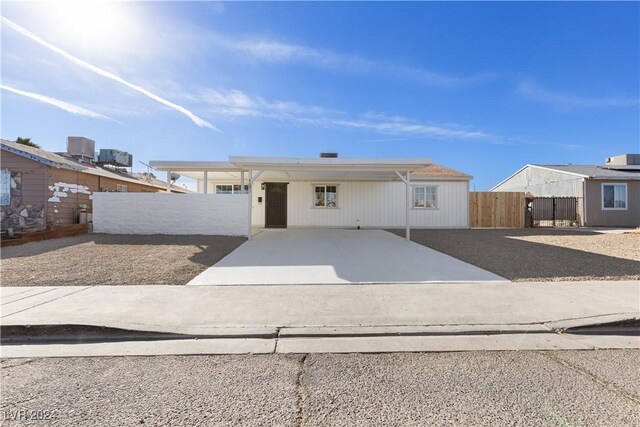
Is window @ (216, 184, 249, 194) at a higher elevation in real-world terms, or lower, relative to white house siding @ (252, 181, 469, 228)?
higher

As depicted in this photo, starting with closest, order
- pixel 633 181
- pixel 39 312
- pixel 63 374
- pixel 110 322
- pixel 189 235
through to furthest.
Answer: pixel 63 374, pixel 110 322, pixel 39 312, pixel 189 235, pixel 633 181

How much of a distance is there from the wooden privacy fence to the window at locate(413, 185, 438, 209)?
2.06 m

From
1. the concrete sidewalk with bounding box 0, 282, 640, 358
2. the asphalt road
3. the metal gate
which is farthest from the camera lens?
the metal gate

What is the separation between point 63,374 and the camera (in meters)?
2.63

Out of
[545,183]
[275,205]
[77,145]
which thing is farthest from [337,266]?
[545,183]

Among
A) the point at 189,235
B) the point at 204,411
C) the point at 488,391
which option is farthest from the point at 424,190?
the point at 204,411

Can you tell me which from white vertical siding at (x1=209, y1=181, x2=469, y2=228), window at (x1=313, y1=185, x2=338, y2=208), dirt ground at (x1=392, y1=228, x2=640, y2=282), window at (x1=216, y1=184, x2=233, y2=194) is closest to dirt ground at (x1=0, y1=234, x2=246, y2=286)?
white vertical siding at (x1=209, y1=181, x2=469, y2=228)

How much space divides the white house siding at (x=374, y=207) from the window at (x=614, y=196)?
9.29m

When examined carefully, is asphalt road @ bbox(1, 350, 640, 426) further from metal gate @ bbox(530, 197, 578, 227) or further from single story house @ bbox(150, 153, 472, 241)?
metal gate @ bbox(530, 197, 578, 227)

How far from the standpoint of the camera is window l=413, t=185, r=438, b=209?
15727mm

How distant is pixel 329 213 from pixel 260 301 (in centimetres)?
1138

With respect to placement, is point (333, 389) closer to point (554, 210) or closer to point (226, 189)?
point (226, 189)

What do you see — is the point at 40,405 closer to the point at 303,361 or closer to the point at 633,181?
the point at 303,361

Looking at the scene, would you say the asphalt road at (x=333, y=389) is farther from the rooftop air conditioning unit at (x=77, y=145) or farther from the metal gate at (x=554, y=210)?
the metal gate at (x=554, y=210)
